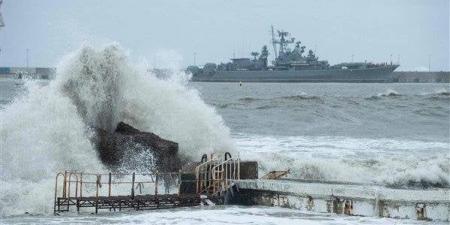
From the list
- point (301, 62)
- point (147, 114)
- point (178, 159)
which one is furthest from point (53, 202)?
point (301, 62)

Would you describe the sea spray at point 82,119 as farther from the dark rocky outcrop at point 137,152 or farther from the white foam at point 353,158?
the white foam at point 353,158

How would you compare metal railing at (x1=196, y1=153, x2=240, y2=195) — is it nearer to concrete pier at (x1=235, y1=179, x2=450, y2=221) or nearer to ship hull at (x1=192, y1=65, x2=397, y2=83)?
concrete pier at (x1=235, y1=179, x2=450, y2=221)

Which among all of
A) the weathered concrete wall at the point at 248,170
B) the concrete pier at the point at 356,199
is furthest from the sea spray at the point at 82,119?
the concrete pier at the point at 356,199

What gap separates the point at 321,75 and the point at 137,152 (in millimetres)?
143376

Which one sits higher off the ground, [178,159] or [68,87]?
[68,87]

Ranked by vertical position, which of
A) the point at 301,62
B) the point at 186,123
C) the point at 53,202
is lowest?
the point at 53,202

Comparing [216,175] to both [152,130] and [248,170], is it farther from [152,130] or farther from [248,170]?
[152,130]

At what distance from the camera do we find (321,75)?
521 feet

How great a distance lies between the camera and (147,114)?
874 inches

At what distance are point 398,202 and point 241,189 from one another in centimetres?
325

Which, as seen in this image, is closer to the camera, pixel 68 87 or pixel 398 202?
pixel 398 202

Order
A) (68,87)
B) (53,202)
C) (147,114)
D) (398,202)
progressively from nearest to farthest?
(398,202)
(53,202)
(68,87)
(147,114)

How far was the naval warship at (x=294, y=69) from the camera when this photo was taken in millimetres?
158750

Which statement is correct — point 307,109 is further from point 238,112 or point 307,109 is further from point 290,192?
point 290,192
